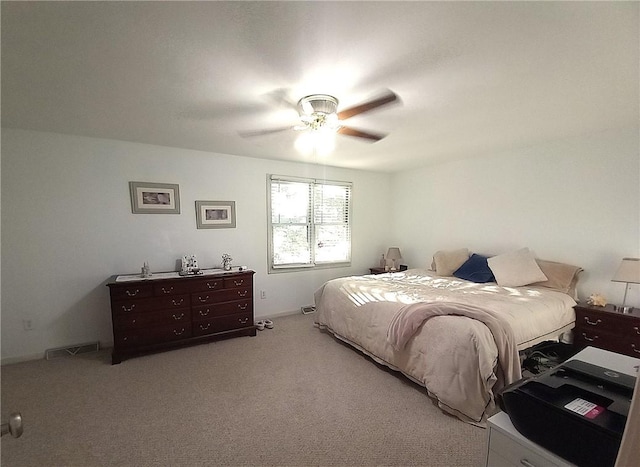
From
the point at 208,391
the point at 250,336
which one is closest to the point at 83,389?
the point at 208,391

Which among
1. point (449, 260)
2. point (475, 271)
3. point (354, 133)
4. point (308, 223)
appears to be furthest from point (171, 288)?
point (475, 271)

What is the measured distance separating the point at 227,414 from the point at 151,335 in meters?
1.54

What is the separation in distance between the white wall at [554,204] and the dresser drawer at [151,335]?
A: 3993 mm

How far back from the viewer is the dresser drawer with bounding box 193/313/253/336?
3370 millimetres

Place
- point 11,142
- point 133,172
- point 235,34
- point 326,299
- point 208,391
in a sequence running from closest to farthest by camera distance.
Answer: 1. point 235,34
2. point 208,391
3. point 11,142
4. point 133,172
5. point 326,299

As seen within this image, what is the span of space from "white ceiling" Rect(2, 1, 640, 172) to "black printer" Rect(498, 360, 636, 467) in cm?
163

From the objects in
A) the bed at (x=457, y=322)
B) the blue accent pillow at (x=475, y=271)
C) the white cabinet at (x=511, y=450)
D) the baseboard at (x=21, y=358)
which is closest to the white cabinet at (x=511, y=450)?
the white cabinet at (x=511, y=450)

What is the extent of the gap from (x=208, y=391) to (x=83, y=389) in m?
1.13

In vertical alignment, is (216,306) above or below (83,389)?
above

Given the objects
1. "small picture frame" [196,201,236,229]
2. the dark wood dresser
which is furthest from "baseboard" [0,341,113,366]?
"small picture frame" [196,201,236,229]

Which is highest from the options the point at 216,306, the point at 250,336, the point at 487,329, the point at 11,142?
the point at 11,142

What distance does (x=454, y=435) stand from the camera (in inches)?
75.4

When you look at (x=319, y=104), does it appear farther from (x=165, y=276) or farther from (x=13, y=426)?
(x=165, y=276)

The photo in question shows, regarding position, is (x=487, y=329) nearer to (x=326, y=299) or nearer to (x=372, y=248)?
(x=326, y=299)
